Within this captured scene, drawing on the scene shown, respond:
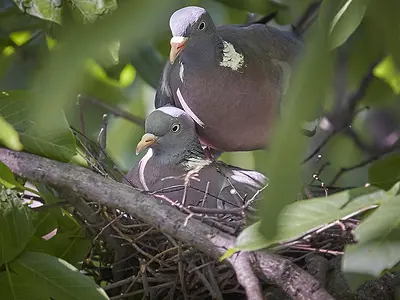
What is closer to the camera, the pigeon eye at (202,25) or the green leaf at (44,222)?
the green leaf at (44,222)

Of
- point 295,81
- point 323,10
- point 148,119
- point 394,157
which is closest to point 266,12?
point 148,119

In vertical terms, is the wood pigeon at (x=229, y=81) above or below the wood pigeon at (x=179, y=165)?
above

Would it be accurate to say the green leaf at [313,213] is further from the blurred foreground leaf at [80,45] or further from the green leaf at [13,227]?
the green leaf at [13,227]

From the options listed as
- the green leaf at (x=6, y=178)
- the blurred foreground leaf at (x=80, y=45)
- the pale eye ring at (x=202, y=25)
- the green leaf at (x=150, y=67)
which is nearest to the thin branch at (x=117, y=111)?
the green leaf at (x=150, y=67)

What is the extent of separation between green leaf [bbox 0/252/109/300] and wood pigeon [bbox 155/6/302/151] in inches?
25.6

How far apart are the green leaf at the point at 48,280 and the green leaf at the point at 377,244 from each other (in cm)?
49

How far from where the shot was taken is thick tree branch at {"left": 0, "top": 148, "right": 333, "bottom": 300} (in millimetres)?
888

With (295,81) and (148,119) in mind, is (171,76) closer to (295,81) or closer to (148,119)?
(148,119)

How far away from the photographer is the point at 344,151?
1959mm

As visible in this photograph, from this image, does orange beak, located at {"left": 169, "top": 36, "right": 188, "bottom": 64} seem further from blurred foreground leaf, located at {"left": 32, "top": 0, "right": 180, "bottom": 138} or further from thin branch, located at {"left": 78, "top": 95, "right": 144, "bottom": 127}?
blurred foreground leaf, located at {"left": 32, "top": 0, "right": 180, "bottom": 138}

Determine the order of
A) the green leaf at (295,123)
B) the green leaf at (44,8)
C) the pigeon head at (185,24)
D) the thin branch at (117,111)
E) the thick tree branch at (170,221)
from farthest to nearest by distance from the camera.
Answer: the thin branch at (117,111) → the pigeon head at (185,24) → the green leaf at (44,8) → the thick tree branch at (170,221) → the green leaf at (295,123)

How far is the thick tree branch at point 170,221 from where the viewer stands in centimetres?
89

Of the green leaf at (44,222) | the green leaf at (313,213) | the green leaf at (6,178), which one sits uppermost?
the green leaf at (313,213)

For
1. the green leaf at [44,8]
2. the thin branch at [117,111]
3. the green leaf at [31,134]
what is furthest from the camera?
the thin branch at [117,111]
